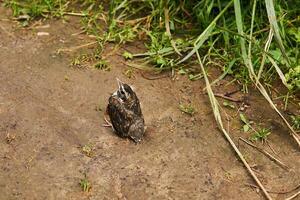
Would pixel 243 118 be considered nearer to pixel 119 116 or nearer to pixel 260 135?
pixel 260 135

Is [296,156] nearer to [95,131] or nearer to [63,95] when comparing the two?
[95,131]

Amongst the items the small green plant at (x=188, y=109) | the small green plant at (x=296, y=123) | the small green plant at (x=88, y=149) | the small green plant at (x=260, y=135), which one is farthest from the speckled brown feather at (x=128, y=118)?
the small green plant at (x=296, y=123)

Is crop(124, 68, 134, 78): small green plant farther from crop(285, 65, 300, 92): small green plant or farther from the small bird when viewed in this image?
crop(285, 65, 300, 92): small green plant

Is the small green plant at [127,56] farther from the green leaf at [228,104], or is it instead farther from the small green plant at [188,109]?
the green leaf at [228,104]

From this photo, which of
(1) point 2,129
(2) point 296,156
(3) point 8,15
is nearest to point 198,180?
(2) point 296,156

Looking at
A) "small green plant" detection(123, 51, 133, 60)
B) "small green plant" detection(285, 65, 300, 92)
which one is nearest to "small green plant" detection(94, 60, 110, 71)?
"small green plant" detection(123, 51, 133, 60)

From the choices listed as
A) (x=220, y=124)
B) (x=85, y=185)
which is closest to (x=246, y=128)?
(x=220, y=124)

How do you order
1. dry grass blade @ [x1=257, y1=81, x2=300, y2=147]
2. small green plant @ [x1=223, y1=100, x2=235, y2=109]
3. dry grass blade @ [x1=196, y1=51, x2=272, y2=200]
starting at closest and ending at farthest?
dry grass blade @ [x1=196, y1=51, x2=272, y2=200]
dry grass blade @ [x1=257, y1=81, x2=300, y2=147]
small green plant @ [x1=223, y1=100, x2=235, y2=109]
